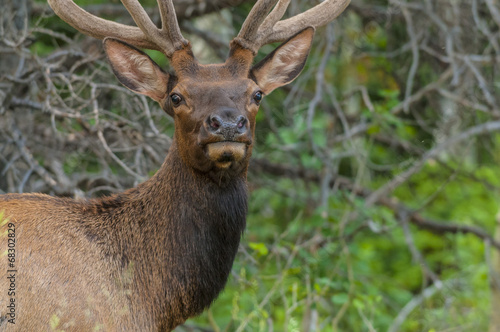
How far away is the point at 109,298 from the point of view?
13.1 feet

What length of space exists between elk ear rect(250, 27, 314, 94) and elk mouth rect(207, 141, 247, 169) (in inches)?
39.0

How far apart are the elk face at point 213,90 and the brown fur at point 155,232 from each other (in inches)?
0.4

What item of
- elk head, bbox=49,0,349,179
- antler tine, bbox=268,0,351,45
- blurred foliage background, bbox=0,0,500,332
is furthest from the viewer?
blurred foliage background, bbox=0,0,500,332

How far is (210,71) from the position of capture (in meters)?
4.62

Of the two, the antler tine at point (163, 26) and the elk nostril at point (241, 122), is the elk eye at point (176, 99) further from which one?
the elk nostril at point (241, 122)

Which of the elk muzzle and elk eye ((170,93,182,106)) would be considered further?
elk eye ((170,93,182,106))

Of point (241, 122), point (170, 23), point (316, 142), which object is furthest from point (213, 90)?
point (316, 142)

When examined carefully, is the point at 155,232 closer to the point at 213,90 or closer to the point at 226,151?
the point at 226,151

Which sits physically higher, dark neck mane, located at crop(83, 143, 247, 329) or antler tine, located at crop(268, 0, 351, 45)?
antler tine, located at crop(268, 0, 351, 45)

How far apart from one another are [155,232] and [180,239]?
7.3 inches

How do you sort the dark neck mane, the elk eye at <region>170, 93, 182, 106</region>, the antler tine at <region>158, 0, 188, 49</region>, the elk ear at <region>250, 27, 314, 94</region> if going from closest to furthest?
1. the dark neck mane
2. the elk eye at <region>170, 93, 182, 106</region>
3. the antler tine at <region>158, 0, 188, 49</region>
4. the elk ear at <region>250, 27, 314, 94</region>

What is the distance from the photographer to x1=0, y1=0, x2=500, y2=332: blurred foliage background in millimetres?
5781

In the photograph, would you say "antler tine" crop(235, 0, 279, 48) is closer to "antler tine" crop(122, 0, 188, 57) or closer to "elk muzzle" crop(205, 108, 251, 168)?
"antler tine" crop(122, 0, 188, 57)

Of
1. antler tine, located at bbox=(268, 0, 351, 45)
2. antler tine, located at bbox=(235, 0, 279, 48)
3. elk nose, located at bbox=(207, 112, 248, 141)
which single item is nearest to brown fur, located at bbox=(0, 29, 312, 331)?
elk nose, located at bbox=(207, 112, 248, 141)
